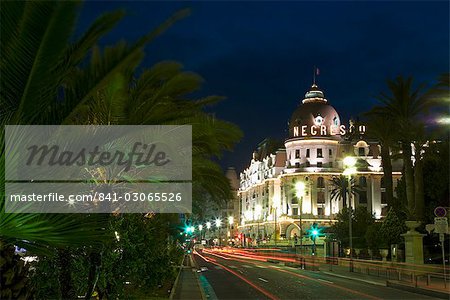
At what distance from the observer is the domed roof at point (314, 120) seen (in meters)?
113

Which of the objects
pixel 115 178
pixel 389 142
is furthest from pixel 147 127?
→ pixel 389 142

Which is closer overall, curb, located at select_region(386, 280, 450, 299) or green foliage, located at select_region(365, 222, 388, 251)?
curb, located at select_region(386, 280, 450, 299)

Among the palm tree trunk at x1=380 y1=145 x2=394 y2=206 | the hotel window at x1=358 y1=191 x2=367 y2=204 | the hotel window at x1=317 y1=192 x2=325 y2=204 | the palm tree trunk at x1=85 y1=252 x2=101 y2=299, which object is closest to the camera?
the palm tree trunk at x1=85 y1=252 x2=101 y2=299

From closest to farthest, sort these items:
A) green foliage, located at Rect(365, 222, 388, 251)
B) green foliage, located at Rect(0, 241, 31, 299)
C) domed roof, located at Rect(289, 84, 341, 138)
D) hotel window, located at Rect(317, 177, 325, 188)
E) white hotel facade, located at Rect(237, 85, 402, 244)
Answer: green foliage, located at Rect(0, 241, 31, 299) < green foliage, located at Rect(365, 222, 388, 251) < white hotel facade, located at Rect(237, 85, 402, 244) < domed roof, located at Rect(289, 84, 341, 138) < hotel window, located at Rect(317, 177, 325, 188)

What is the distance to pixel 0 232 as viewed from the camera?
6.96 m

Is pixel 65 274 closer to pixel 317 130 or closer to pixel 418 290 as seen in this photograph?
pixel 418 290

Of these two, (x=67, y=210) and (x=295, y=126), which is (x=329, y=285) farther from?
(x=295, y=126)

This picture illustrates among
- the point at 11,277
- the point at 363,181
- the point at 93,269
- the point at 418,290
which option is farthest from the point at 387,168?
the point at 363,181

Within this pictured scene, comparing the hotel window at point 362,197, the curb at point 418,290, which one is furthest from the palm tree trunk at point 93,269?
the hotel window at point 362,197

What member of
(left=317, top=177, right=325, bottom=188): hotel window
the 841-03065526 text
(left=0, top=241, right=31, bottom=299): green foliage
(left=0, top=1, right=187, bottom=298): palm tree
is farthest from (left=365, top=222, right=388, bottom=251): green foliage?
(left=317, top=177, right=325, bottom=188): hotel window

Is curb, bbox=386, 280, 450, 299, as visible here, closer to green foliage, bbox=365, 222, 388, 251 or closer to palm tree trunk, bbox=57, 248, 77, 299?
palm tree trunk, bbox=57, 248, 77, 299

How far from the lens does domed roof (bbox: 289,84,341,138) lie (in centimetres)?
11269

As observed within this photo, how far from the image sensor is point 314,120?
370 feet

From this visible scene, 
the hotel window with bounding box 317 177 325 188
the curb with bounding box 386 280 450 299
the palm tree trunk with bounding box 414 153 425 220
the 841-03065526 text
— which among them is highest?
the hotel window with bounding box 317 177 325 188
